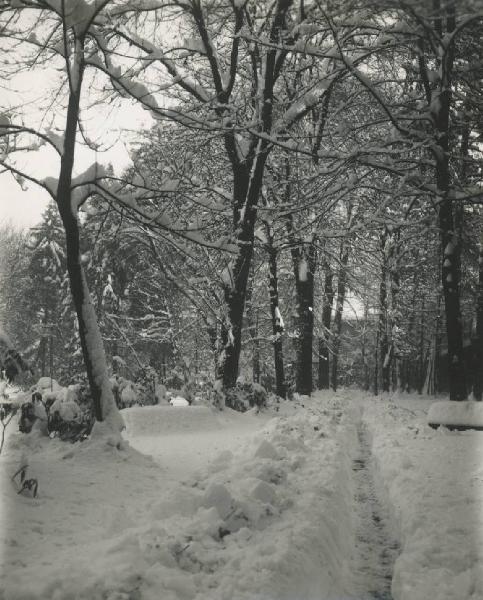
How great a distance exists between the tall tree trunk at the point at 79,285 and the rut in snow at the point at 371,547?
3325mm

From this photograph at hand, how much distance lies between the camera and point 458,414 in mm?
8586

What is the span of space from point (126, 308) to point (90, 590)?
82.0 ft

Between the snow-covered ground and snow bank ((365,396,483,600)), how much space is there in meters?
0.01

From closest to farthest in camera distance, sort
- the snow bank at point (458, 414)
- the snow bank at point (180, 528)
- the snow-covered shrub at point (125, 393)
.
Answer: the snow bank at point (180, 528), the snow bank at point (458, 414), the snow-covered shrub at point (125, 393)

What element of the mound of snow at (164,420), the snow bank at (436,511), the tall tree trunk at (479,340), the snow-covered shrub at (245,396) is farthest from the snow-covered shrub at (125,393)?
the tall tree trunk at (479,340)

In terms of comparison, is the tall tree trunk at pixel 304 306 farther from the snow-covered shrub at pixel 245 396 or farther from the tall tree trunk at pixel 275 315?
the snow-covered shrub at pixel 245 396

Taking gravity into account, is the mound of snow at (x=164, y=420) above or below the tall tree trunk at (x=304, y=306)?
below

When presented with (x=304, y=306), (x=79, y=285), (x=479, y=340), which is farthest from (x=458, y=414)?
(x=479, y=340)

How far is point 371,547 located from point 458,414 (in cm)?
501

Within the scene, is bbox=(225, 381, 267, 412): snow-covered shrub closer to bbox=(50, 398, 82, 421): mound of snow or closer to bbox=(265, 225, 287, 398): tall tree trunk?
bbox=(265, 225, 287, 398): tall tree trunk

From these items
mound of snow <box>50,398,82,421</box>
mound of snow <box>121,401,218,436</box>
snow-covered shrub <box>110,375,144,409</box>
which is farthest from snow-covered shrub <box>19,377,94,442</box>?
snow-covered shrub <box>110,375,144,409</box>

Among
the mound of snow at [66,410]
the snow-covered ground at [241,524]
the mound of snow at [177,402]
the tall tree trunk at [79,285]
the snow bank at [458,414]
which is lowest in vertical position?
the mound of snow at [177,402]

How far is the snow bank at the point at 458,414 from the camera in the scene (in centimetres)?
833

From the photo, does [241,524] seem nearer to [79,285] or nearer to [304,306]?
[79,285]
